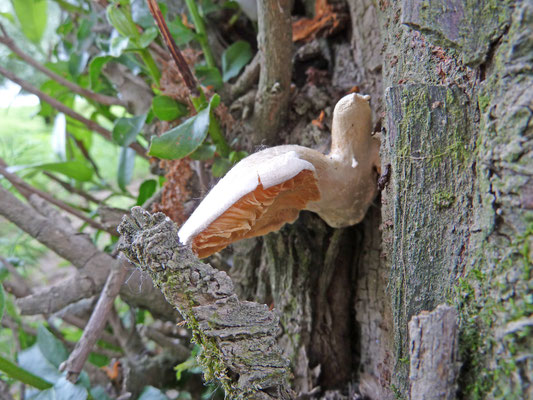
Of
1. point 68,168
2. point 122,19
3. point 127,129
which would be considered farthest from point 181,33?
point 68,168

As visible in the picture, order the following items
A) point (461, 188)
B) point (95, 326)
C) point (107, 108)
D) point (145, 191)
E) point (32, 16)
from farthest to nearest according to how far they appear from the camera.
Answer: point (107, 108)
point (32, 16)
point (145, 191)
point (95, 326)
point (461, 188)

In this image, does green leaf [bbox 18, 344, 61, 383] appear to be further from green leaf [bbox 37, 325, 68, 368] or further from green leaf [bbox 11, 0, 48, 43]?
green leaf [bbox 11, 0, 48, 43]

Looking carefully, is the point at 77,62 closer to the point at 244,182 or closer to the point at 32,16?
the point at 32,16

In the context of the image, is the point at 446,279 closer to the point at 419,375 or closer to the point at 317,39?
the point at 419,375

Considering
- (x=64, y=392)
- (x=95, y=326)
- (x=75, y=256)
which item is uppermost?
(x=75, y=256)

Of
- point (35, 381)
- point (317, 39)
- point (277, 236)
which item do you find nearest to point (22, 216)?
point (35, 381)

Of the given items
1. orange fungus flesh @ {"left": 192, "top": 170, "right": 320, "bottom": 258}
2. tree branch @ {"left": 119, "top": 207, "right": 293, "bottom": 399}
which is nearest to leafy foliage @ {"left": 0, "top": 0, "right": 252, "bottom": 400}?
orange fungus flesh @ {"left": 192, "top": 170, "right": 320, "bottom": 258}

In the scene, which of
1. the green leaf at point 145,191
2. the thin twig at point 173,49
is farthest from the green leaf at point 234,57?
the green leaf at point 145,191
